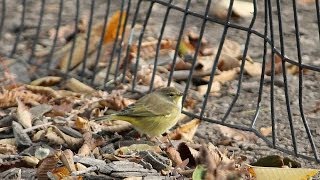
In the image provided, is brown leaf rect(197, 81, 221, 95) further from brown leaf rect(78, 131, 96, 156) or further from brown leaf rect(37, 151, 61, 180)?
brown leaf rect(37, 151, 61, 180)

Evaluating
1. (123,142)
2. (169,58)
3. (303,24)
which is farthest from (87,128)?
(303,24)

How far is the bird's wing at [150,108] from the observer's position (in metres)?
6.88

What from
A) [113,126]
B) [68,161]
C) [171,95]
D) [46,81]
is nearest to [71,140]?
[113,126]

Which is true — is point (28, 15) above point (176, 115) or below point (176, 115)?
below

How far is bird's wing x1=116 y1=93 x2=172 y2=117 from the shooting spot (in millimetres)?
6879

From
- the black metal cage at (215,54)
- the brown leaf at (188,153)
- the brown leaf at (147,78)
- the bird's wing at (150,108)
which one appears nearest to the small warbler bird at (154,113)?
the bird's wing at (150,108)

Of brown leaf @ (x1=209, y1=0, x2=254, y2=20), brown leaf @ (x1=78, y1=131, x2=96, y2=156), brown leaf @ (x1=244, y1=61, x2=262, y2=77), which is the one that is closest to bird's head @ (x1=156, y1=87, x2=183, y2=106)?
brown leaf @ (x1=78, y1=131, x2=96, y2=156)

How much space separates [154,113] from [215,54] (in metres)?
2.00

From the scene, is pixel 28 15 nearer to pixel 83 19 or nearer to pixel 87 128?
pixel 83 19

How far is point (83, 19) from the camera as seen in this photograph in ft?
32.6

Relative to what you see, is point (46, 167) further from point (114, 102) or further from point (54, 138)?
point (114, 102)

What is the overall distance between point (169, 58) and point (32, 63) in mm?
1283

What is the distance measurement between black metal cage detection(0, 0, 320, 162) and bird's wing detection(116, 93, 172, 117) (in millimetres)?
334

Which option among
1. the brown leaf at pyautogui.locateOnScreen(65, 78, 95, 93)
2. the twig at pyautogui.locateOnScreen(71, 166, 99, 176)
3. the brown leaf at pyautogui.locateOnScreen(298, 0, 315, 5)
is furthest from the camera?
the brown leaf at pyautogui.locateOnScreen(298, 0, 315, 5)
